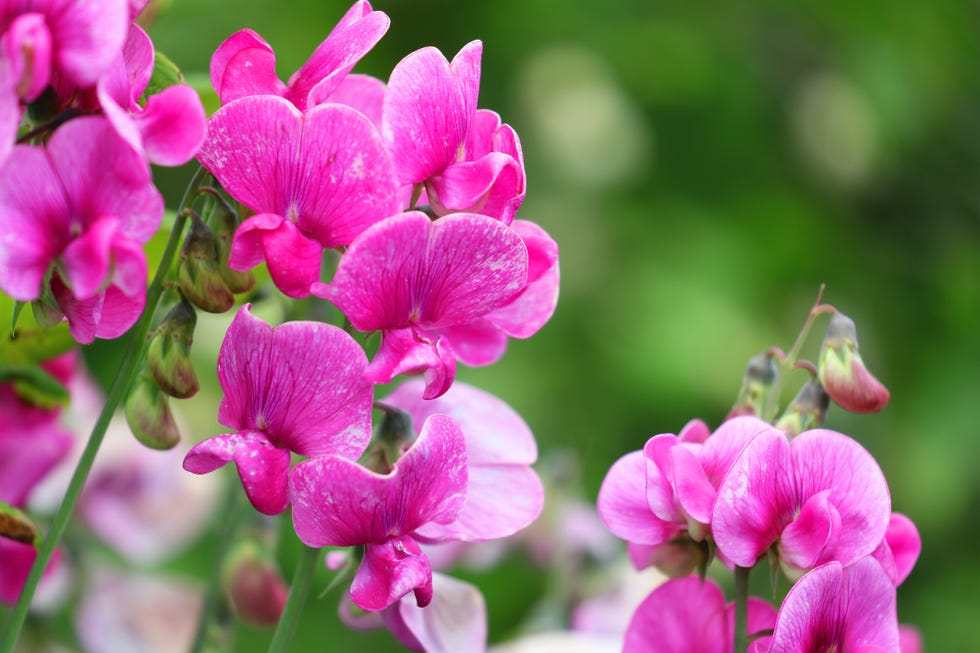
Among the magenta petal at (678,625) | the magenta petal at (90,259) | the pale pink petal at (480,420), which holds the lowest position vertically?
the magenta petal at (678,625)

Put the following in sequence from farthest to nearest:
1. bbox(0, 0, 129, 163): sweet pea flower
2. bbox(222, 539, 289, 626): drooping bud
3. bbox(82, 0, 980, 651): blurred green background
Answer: bbox(82, 0, 980, 651): blurred green background < bbox(222, 539, 289, 626): drooping bud < bbox(0, 0, 129, 163): sweet pea flower

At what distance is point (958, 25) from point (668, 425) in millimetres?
827

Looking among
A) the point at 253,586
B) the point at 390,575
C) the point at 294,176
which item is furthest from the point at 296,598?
the point at 253,586

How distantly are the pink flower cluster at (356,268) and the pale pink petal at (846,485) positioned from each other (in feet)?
0.38

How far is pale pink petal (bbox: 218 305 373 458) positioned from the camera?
0.40 meters

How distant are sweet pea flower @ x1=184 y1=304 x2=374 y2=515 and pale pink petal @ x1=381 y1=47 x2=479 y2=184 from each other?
0.07 m

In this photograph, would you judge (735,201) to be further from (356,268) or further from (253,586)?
(356,268)

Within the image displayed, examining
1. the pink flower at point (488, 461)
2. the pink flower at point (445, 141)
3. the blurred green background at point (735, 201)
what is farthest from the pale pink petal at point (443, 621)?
the blurred green background at point (735, 201)

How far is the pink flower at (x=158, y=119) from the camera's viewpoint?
1.19 feet

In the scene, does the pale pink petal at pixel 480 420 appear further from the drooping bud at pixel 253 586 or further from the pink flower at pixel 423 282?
the drooping bud at pixel 253 586

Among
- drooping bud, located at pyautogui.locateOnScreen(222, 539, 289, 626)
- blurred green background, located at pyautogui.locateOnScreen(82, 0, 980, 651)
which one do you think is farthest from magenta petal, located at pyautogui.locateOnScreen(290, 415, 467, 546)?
blurred green background, located at pyautogui.locateOnScreen(82, 0, 980, 651)

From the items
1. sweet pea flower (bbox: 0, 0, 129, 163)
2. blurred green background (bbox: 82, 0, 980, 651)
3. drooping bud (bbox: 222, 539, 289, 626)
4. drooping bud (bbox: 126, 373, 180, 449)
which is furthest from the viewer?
blurred green background (bbox: 82, 0, 980, 651)

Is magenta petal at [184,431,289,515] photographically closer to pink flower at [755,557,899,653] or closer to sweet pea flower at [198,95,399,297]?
sweet pea flower at [198,95,399,297]

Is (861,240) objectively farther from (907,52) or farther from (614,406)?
(614,406)
